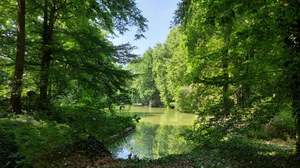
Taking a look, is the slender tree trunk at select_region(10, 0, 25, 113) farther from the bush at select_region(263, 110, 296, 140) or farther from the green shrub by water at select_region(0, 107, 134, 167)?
the bush at select_region(263, 110, 296, 140)

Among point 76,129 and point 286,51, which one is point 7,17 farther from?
point 286,51

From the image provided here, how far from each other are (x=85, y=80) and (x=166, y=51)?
4907 centimetres

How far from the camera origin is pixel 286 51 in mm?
6301

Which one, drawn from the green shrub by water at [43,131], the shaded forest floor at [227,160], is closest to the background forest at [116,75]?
the green shrub by water at [43,131]

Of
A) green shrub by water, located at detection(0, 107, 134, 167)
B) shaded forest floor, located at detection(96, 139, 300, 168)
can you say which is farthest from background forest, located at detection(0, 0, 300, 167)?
shaded forest floor, located at detection(96, 139, 300, 168)

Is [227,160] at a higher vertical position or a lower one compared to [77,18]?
lower

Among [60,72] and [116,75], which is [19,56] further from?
[116,75]

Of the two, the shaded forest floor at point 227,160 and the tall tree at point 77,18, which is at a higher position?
the tall tree at point 77,18

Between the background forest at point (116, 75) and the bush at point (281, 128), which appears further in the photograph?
the bush at point (281, 128)

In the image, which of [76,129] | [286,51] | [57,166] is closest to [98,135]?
[76,129]

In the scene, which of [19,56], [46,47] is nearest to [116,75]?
[46,47]

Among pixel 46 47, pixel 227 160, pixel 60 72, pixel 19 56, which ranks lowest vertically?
pixel 227 160

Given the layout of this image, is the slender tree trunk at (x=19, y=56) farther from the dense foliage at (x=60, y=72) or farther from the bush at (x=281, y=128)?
the bush at (x=281, y=128)

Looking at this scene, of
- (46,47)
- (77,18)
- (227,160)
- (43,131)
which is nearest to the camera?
(227,160)
